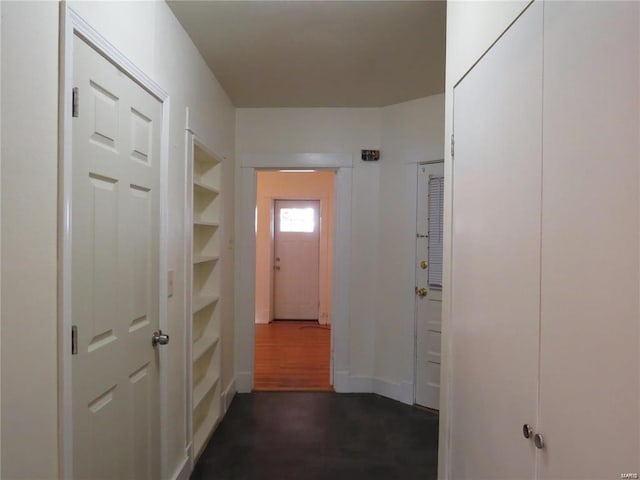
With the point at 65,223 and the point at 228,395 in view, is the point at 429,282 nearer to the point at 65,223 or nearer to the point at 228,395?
the point at 228,395

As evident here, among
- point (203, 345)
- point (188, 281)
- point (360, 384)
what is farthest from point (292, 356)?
point (188, 281)

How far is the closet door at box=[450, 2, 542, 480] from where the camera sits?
0.91 metres

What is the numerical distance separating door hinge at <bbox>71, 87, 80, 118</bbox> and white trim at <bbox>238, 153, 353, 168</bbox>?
6.85 ft

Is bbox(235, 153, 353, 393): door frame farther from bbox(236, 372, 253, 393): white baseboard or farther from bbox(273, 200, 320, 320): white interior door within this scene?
bbox(273, 200, 320, 320): white interior door

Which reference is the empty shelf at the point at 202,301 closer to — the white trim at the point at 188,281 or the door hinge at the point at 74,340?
the white trim at the point at 188,281

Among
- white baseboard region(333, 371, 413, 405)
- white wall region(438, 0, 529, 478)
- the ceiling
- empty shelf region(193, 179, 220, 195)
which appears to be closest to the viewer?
white wall region(438, 0, 529, 478)

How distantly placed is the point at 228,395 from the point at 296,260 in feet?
10.0

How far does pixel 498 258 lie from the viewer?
1085 mm

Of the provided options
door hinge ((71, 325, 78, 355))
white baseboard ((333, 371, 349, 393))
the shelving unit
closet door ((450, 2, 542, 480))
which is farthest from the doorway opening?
door hinge ((71, 325, 78, 355))

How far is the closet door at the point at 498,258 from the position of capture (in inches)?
36.0

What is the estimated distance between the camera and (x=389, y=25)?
1899 millimetres

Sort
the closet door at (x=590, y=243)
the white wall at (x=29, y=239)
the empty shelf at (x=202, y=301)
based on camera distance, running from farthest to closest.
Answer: the empty shelf at (x=202, y=301) → the white wall at (x=29, y=239) → the closet door at (x=590, y=243)

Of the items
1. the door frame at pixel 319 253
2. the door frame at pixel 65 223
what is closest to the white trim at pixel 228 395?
the door frame at pixel 65 223

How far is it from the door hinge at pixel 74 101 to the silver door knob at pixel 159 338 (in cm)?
102
